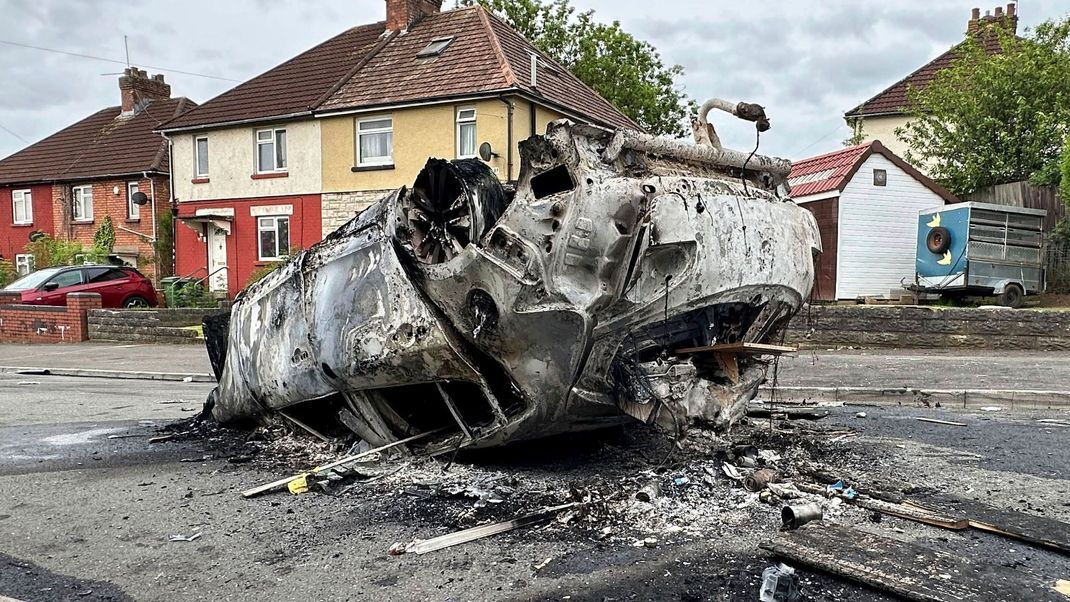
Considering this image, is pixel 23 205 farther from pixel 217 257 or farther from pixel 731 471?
pixel 731 471

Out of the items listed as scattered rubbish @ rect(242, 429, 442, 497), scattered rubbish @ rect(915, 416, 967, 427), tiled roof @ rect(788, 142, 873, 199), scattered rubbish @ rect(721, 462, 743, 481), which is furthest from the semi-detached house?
scattered rubbish @ rect(721, 462, 743, 481)

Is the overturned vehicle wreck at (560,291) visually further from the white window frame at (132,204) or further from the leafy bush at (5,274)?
the white window frame at (132,204)

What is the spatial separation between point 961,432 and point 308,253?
5.10m

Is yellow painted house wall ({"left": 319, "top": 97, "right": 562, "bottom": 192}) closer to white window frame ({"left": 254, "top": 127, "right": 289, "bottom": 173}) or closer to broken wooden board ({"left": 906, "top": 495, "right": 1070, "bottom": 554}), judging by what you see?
white window frame ({"left": 254, "top": 127, "right": 289, "bottom": 173})

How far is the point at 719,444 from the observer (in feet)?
16.7

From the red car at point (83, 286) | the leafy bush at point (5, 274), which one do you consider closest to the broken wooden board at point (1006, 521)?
the red car at point (83, 286)

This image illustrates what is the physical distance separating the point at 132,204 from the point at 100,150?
11.6ft

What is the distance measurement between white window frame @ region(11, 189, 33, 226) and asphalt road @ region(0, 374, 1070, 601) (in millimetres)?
26471

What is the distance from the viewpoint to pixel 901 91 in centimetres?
2630

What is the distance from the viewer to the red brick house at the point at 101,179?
25156 mm

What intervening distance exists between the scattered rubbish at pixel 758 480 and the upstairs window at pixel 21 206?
30971mm

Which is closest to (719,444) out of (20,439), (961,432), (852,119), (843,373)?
(961,432)

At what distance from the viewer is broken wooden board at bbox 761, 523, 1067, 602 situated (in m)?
2.86

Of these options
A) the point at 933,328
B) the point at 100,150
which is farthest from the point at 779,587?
the point at 100,150
